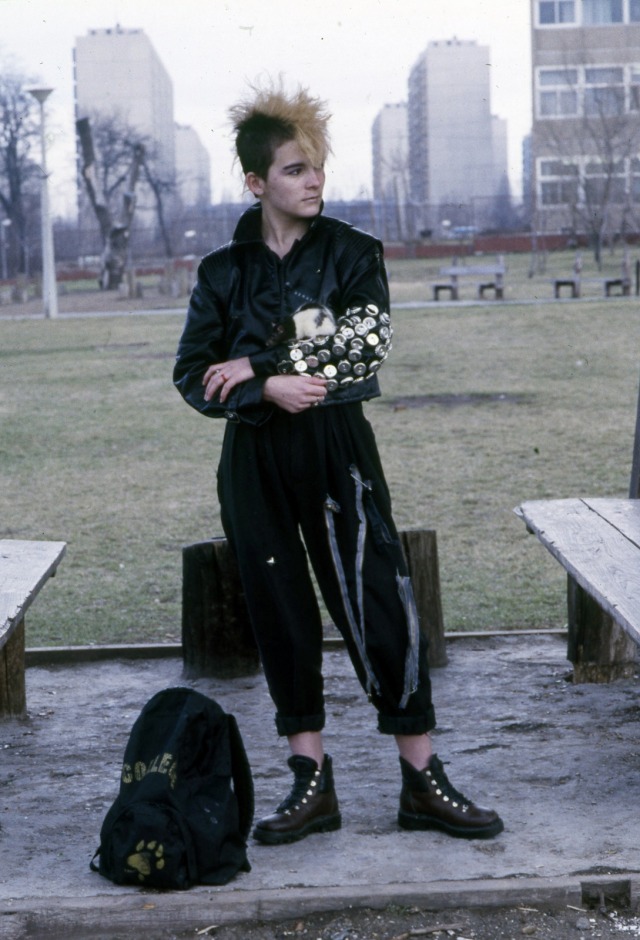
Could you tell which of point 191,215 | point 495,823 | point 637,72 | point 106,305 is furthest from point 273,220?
point 191,215

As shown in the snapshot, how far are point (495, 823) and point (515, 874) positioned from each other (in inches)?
10.0

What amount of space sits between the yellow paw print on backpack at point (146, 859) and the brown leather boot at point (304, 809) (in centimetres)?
38

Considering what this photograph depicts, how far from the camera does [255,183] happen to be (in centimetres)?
345

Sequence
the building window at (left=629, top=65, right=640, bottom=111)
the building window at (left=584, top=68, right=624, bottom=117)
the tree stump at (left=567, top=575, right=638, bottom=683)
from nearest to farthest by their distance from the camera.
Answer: the tree stump at (left=567, top=575, right=638, bottom=683) → the building window at (left=629, top=65, right=640, bottom=111) → the building window at (left=584, top=68, right=624, bottom=117)

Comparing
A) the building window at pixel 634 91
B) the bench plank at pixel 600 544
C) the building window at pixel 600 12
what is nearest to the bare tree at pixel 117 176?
the building window at pixel 600 12

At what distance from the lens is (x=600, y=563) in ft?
13.2

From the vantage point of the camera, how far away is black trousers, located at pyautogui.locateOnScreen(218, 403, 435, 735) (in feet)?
11.1

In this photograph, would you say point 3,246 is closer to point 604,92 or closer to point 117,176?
point 117,176

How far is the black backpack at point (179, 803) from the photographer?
10.3 ft

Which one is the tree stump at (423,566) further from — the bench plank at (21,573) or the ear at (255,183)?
the ear at (255,183)

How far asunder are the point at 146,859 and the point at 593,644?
2.21 meters

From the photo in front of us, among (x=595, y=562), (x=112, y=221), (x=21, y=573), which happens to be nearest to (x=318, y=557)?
(x=595, y=562)

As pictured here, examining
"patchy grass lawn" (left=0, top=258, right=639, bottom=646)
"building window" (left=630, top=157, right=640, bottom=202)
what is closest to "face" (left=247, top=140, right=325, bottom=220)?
"patchy grass lawn" (left=0, top=258, right=639, bottom=646)

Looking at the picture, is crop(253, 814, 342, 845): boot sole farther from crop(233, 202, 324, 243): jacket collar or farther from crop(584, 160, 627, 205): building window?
crop(584, 160, 627, 205): building window
